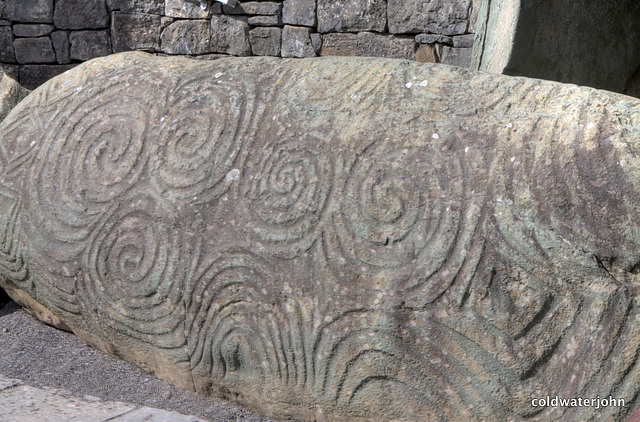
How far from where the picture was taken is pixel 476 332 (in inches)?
65.4

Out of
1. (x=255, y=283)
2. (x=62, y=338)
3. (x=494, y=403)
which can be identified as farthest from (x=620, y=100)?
(x=62, y=338)

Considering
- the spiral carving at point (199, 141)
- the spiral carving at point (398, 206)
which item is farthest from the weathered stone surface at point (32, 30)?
the spiral carving at point (398, 206)

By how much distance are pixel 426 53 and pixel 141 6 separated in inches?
98.9

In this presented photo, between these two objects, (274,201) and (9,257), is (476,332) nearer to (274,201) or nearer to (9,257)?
(274,201)

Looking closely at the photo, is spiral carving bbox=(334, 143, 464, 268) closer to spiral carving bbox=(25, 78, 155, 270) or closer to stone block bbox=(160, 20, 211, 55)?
spiral carving bbox=(25, 78, 155, 270)

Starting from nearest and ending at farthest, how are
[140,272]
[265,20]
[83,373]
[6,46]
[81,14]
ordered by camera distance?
[140,272], [83,373], [265,20], [81,14], [6,46]

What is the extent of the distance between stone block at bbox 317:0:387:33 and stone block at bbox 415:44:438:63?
1.09 feet

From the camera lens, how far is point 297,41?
537 centimetres

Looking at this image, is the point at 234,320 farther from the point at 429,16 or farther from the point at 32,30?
the point at 32,30

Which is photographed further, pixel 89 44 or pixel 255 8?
pixel 89 44

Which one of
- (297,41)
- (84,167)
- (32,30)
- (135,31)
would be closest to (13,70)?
(32,30)

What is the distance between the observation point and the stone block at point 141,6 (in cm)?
568

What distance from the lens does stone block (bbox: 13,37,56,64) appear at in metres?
6.05

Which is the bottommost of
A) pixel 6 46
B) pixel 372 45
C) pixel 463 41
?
pixel 6 46
